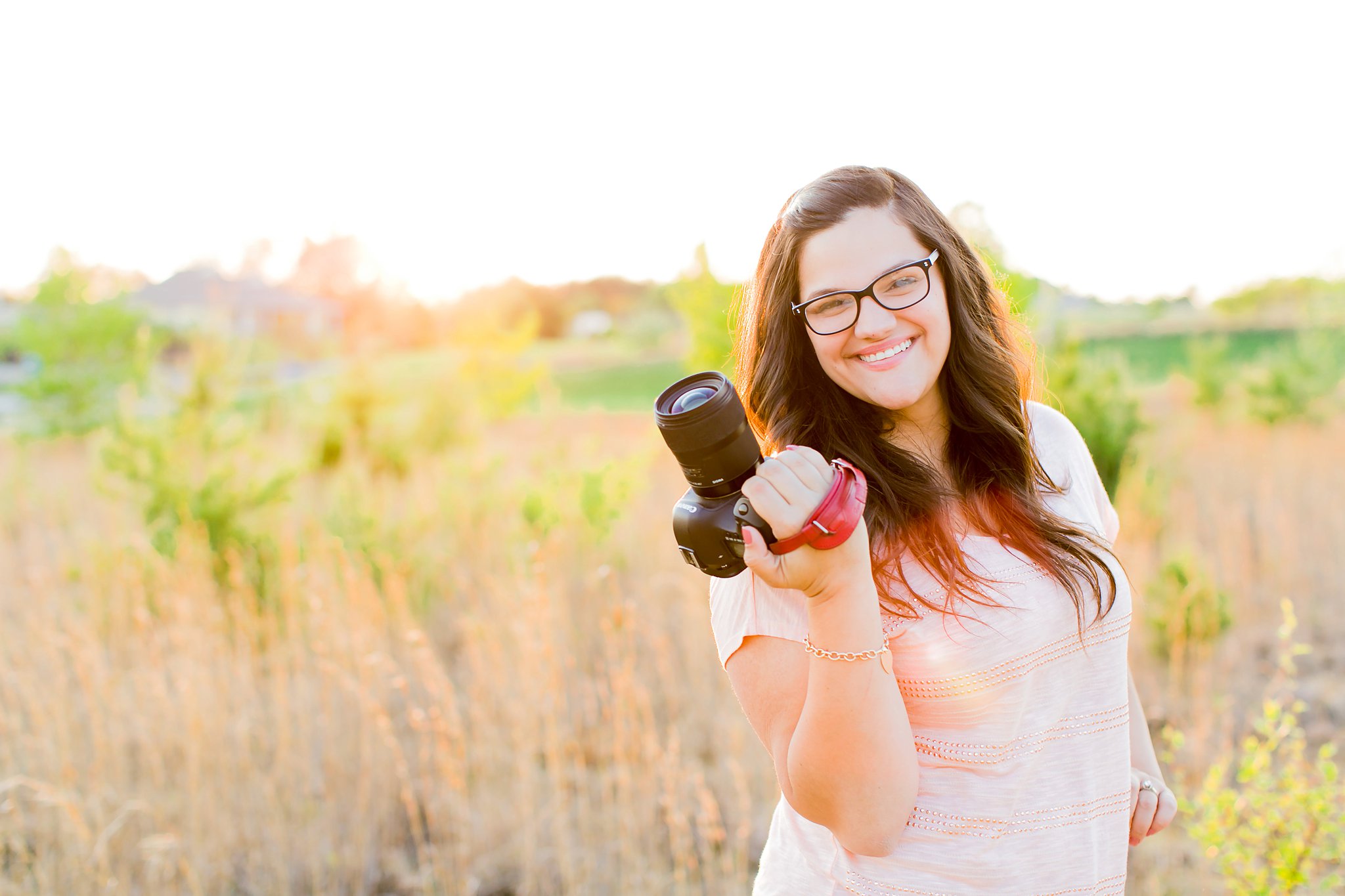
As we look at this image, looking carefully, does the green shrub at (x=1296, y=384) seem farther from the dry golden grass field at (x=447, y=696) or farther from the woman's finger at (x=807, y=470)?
the woman's finger at (x=807, y=470)

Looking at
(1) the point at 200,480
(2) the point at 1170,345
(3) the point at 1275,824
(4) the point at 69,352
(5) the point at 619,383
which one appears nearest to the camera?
(3) the point at 1275,824

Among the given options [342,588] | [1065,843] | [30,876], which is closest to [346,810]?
[30,876]

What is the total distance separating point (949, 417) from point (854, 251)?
41 centimetres

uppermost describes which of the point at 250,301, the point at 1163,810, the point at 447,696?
the point at 250,301

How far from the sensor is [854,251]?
128 centimetres

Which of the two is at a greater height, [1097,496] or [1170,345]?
[1097,496]

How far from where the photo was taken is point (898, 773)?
1.06 metres

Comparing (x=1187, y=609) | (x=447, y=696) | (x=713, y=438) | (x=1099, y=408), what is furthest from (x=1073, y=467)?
(x=1099, y=408)

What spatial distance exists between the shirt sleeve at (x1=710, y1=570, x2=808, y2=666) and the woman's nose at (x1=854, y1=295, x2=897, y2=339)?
0.41m

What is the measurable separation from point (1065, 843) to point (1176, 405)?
13.2 m

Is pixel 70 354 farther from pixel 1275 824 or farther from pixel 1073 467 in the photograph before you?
pixel 1275 824

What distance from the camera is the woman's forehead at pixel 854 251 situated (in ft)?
4.21

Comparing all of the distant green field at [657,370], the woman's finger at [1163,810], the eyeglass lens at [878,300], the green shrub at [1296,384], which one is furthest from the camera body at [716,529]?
the distant green field at [657,370]

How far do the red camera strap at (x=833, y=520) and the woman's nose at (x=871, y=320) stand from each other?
39cm
